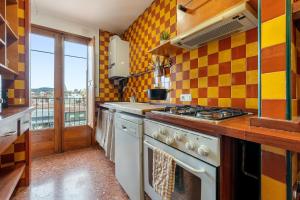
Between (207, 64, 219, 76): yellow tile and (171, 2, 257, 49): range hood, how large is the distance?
23 cm

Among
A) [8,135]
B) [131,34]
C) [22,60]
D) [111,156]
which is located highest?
[131,34]

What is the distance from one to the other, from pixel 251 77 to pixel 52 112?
2.92 meters

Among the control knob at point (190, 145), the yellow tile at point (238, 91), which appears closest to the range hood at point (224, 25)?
the yellow tile at point (238, 91)

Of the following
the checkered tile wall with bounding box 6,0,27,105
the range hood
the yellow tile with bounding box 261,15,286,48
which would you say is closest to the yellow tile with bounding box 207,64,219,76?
the range hood

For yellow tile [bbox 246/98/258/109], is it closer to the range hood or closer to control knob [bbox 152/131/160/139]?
the range hood

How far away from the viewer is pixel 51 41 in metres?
2.65

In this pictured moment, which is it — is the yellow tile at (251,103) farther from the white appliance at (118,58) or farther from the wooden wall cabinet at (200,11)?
the white appliance at (118,58)

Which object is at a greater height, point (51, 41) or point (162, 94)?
point (51, 41)

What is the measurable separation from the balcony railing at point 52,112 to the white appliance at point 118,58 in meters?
0.87

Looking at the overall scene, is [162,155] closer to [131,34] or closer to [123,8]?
[123,8]

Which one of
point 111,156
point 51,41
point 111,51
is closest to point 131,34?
point 111,51

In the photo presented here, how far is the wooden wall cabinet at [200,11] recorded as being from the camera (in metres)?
0.96

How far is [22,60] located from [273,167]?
7.71 feet

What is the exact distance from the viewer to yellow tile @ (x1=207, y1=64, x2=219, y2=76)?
1343mm
